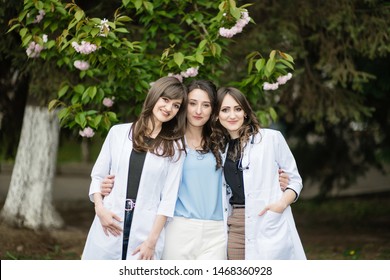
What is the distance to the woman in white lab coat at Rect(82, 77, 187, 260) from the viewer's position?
4457 millimetres

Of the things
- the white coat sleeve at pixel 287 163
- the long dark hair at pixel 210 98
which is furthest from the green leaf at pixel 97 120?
the white coat sleeve at pixel 287 163

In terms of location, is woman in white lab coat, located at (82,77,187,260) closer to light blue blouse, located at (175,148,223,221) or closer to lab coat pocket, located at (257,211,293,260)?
light blue blouse, located at (175,148,223,221)

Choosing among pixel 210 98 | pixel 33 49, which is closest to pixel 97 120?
pixel 33 49

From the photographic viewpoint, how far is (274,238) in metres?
4.62

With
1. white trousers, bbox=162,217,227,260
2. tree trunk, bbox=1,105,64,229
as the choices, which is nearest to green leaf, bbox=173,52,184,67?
white trousers, bbox=162,217,227,260

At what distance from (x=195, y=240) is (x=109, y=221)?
1.96 feet

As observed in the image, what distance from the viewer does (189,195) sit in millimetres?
4562

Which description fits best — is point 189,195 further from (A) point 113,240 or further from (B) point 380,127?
(B) point 380,127

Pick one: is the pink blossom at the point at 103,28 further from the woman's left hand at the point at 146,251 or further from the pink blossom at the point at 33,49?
the woman's left hand at the point at 146,251

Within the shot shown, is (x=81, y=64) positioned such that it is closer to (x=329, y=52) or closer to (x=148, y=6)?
(x=148, y=6)

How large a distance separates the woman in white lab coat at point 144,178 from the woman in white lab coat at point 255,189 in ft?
1.18

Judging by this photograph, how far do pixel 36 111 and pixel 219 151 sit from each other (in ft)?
13.6

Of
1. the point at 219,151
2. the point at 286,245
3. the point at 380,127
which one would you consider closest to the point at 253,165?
the point at 219,151

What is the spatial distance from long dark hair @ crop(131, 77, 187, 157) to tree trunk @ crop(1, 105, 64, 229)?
383 centimetres
